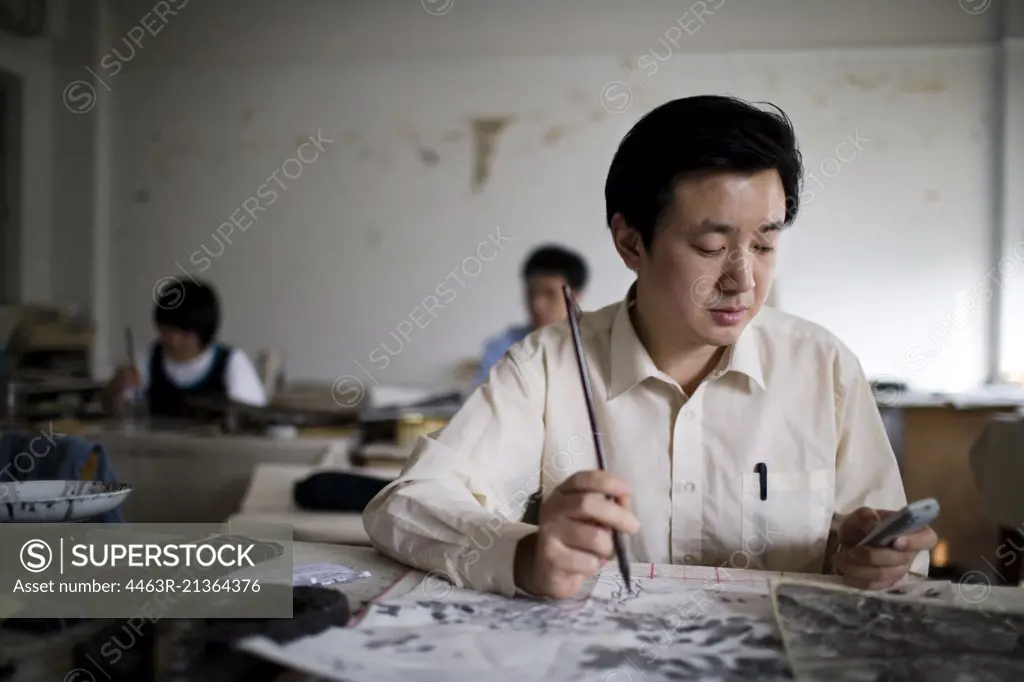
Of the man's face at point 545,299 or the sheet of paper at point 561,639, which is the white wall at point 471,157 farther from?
the sheet of paper at point 561,639

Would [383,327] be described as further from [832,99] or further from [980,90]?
[980,90]

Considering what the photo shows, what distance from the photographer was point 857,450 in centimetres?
125

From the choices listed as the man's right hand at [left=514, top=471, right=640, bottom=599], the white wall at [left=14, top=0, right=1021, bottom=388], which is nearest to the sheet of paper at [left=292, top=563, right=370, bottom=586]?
the man's right hand at [left=514, top=471, right=640, bottom=599]

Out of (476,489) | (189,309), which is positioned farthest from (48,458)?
(189,309)

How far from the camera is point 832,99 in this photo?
498 centimetres

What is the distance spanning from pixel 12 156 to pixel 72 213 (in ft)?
1.49

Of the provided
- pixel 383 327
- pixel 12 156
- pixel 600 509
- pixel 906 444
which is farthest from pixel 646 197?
pixel 12 156

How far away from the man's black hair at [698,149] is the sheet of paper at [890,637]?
20.6 inches

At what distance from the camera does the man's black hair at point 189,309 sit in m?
3.33

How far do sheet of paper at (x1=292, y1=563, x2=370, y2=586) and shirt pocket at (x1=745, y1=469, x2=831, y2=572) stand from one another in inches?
21.0

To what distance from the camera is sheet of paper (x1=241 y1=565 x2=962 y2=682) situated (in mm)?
719

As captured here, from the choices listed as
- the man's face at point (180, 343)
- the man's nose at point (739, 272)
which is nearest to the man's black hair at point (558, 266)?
the man's face at point (180, 343)

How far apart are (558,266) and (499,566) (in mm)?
2540

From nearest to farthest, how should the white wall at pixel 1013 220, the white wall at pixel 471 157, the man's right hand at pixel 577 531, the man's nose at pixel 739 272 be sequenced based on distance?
the man's right hand at pixel 577 531, the man's nose at pixel 739 272, the white wall at pixel 1013 220, the white wall at pixel 471 157
